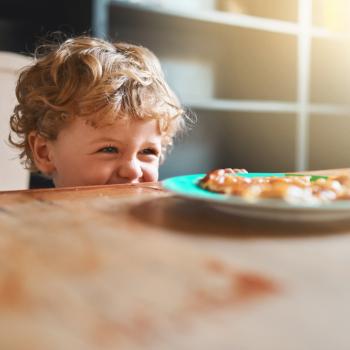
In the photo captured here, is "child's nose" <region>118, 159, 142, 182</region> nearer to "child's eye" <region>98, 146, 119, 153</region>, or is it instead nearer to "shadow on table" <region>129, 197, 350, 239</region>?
"child's eye" <region>98, 146, 119, 153</region>

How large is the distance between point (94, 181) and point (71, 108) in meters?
0.18

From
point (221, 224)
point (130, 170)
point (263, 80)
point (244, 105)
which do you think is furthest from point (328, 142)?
point (221, 224)

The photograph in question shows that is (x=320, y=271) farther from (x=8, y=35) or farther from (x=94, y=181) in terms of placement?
(x=8, y=35)

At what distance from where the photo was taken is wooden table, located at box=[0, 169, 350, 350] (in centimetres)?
28

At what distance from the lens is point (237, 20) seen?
2.70 meters

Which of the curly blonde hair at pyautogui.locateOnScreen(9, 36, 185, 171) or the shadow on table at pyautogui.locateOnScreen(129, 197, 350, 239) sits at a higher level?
the curly blonde hair at pyautogui.locateOnScreen(9, 36, 185, 171)

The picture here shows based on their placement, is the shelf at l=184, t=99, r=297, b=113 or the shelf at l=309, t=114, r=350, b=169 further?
the shelf at l=309, t=114, r=350, b=169

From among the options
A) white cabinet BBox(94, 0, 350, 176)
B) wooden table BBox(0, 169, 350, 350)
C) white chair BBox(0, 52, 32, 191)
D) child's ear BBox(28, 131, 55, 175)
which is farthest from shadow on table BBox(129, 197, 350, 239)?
white cabinet BBox(94, 0, 350, 176)

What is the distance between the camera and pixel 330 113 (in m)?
3.09

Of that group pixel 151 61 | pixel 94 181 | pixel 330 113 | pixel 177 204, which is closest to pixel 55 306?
pixel 177 204

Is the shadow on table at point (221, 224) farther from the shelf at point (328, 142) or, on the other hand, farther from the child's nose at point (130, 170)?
the shelf at point (328, 142)

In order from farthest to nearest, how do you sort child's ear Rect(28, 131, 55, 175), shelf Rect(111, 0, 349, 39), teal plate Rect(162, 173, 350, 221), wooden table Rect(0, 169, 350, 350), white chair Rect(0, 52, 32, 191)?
shelf Rect(111, 0, 349, 39)
white chair Rect(0, 52, 32, 191)
child's ear Rect(28, 131, 55, 175)
teal plate Rect(162, 173, 350, 221)
wooden table Rect(0, 169, 350, 350)

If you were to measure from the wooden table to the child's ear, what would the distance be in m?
0.72

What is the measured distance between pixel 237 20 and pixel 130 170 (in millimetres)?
1796
